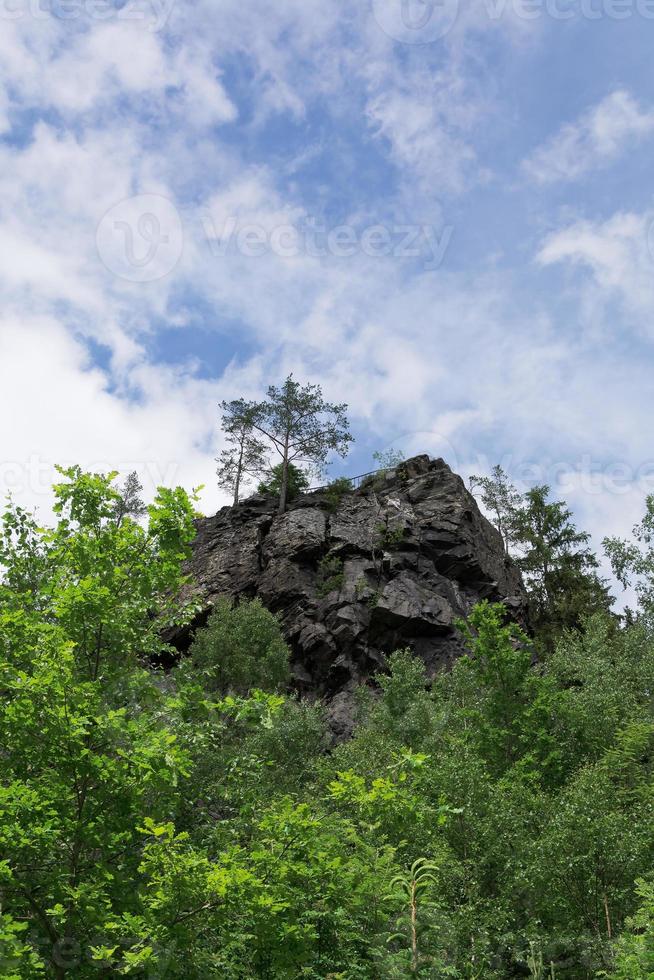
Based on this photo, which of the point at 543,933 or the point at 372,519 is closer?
the point at 543,933

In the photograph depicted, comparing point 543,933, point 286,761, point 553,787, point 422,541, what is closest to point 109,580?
point 543,933

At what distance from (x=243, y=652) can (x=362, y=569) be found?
15134mm

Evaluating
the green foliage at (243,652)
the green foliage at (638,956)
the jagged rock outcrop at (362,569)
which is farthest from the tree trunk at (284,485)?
the green foliage at (638,956)

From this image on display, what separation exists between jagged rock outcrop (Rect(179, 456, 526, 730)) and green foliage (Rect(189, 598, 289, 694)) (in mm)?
5272

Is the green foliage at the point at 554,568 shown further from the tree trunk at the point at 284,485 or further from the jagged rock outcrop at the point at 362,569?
the tree trunk at the point at 284,485

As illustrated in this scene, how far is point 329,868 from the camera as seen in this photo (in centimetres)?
802

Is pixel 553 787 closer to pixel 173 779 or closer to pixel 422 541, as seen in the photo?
pixel 173 779

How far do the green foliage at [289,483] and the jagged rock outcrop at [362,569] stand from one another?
5.49ft

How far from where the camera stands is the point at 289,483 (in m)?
63.4

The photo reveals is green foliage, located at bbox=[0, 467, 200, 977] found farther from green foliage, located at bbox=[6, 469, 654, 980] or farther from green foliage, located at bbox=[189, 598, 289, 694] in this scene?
green foliage, located at bbox=[189, 598, 289, 694]

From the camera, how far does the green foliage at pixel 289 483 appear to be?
62969mm

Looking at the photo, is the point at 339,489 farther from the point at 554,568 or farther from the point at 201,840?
the point at 201,840

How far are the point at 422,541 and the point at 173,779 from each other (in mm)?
44929

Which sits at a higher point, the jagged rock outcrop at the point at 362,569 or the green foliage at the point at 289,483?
the green foliage at the point at 289,483
